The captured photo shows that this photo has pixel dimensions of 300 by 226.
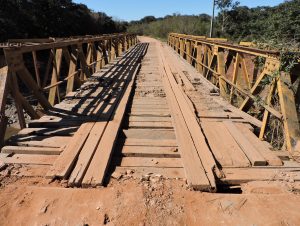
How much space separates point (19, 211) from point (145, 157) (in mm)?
1478

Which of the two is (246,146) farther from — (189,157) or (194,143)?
(189,157)

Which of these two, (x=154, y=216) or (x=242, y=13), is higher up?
(x=242, y=13)

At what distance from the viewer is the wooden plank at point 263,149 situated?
3168 millimetres

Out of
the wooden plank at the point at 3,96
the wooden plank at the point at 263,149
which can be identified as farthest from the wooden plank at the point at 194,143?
the wooden plank at the point at 3,96

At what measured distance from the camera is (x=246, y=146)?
352cm

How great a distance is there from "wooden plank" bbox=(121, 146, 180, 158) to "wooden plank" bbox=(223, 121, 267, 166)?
858 millimetres

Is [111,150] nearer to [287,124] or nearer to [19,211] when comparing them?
[19,211]

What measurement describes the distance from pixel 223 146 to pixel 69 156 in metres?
1.91

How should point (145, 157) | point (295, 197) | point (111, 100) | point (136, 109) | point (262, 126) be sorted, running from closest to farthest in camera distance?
point (295, 197) < point (145, 157) < point (262, 126) < point (136, 109) < point (111, 100)

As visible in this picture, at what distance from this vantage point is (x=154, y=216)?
2.32m

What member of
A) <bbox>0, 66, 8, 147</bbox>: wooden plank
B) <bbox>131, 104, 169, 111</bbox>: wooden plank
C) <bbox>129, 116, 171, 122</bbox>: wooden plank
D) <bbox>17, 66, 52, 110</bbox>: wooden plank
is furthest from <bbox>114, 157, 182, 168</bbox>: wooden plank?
<bbox>17, 66, 52, 110</bbox>: wooden plank

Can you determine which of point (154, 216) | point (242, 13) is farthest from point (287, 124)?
point (242, 13)

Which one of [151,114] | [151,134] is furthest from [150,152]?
[151,114]

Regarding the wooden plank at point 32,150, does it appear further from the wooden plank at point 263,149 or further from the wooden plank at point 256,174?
the wooden plank at point 263,149
